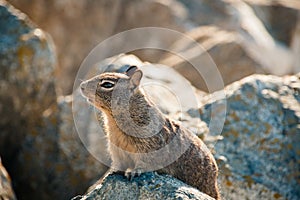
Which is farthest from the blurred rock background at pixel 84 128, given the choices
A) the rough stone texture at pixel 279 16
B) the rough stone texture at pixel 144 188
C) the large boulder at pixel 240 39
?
the rough stone texture at pixel 279 16

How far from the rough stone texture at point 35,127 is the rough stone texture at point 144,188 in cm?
310

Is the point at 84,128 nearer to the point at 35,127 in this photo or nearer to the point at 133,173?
the point at 35,127

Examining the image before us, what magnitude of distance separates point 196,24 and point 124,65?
10.7m

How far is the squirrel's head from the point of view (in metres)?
8.51

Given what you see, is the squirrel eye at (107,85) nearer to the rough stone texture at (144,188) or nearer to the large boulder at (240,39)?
the rough stone texture at (144,188)

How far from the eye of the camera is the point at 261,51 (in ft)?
63.6

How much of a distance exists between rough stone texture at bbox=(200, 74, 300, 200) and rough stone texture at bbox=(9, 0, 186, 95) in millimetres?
6642

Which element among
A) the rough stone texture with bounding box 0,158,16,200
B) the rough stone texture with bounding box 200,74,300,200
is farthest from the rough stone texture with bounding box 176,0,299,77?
the rough stone texture with bounding box 0,158,16,200

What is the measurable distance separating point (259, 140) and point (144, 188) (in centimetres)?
300

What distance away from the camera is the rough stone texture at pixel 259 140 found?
9.82 m

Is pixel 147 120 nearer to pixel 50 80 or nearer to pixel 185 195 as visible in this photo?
pixel 185 195

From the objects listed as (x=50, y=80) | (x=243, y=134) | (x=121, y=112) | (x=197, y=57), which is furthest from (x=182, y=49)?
(x=121, y=112)

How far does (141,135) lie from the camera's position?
834 centimetres

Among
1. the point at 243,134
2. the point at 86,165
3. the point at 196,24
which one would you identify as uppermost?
the point at 243,134
